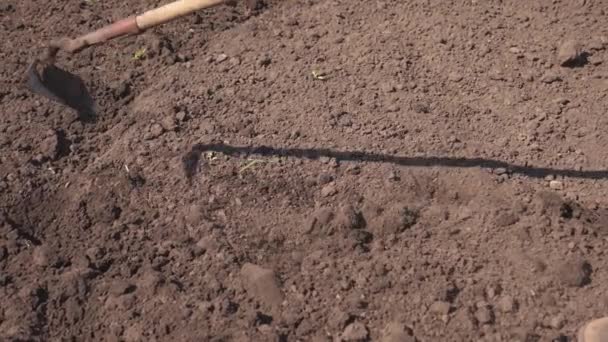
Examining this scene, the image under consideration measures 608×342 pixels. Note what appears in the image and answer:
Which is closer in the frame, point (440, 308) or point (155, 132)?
point (440, 308)

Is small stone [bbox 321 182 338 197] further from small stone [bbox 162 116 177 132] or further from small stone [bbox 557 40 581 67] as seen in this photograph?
small stone [bbox 557 40 581 67]

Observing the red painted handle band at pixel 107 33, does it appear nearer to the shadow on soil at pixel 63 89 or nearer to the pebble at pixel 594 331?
the shadow on soil at pixel 63 89

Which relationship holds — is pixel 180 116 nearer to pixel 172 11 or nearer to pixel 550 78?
pixel 172 11

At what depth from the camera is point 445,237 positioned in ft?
9.84

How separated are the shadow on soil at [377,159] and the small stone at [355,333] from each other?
882 millimetres

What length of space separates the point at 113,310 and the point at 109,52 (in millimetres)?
1704

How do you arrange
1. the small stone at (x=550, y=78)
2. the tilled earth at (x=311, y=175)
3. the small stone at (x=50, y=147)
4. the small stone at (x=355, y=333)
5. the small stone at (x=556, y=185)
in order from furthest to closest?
the small stone at (x=550, y=78), the small stone at (x=50, y=147), the small stone at (x=556, y=185), the tilled earth at (x=311, y=175), the small stone at (x=355, y=333)

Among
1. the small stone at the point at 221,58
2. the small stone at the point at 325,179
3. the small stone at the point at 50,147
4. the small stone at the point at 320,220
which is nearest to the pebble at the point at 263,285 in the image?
the small stone at the point at 320,220

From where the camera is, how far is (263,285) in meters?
2.83

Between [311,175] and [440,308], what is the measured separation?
88 centimetres

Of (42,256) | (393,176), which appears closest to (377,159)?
(393,176)

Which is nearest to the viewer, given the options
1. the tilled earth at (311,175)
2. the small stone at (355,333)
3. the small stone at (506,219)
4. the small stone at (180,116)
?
the small stone at (355,333)

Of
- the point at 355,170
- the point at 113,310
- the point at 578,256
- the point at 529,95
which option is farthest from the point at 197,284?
the point at 529,95

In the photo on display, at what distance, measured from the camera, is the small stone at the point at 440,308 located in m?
2.72
